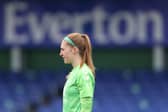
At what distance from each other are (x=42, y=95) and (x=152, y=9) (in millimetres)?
2780

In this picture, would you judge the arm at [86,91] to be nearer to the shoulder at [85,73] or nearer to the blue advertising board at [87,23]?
the shoulder at [85,73]

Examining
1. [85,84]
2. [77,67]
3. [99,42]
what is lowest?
[99,42]

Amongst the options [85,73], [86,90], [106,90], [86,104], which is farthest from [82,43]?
[106,90]

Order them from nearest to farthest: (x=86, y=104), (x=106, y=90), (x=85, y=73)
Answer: (x=86, y=104)
(x=85, y=73)
(x=106, y=90)

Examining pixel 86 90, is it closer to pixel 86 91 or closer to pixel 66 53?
pixel 86 91

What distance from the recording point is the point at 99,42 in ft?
39.3

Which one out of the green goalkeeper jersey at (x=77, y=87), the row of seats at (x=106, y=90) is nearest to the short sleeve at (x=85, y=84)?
the green goalkeeper jersey at (x=77, y=87)

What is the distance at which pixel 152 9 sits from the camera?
11.9 metres

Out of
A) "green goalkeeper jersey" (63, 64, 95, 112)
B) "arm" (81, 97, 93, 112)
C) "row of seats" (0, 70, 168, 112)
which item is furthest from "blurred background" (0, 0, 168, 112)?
"arm" (81, 97, 93, 112)

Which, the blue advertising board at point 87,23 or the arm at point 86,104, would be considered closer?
the arm at point 86,104

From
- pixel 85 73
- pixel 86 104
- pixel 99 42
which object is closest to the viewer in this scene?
pixel 86 104

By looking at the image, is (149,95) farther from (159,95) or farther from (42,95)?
(42,95)

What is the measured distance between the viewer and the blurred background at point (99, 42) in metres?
11.8

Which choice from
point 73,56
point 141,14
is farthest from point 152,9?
point 73,56
